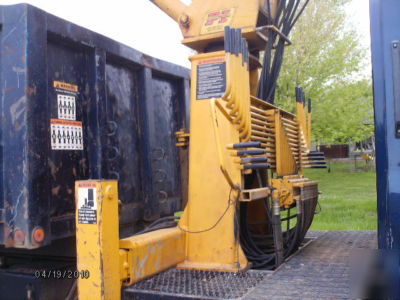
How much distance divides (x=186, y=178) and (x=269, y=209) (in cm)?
118

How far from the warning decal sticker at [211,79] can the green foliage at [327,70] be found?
431 inches

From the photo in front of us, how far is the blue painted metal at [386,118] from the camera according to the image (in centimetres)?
211

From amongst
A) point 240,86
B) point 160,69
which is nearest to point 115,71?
point 160,69

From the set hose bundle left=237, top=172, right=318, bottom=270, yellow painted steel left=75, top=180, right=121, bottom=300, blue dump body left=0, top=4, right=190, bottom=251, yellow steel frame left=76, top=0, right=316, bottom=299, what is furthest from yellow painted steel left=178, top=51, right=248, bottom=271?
yellow painted steel left=75, top=180, right=121, bottom=300

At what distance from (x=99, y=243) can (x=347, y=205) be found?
8166 mm

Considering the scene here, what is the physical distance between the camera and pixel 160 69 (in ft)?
14.1

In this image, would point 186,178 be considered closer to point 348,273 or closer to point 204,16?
point 204,16

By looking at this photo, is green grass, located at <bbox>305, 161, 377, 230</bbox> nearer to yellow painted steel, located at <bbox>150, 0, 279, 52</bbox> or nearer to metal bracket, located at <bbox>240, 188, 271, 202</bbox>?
metal bracket, located at <bbox>240, 188, 271, 202</bbox>

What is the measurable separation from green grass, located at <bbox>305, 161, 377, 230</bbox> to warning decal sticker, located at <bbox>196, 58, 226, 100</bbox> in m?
4.49

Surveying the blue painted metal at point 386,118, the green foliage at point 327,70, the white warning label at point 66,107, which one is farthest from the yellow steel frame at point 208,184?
the green foliage at point 327,70

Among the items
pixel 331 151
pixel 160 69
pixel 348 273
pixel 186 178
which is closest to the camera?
pixel 348 273

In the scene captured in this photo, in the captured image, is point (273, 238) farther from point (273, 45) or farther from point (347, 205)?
point (347, 205)
